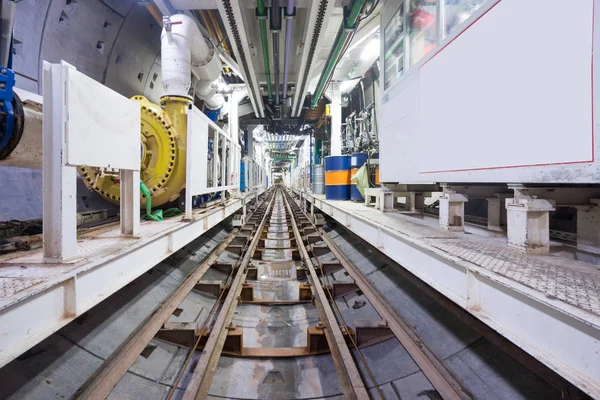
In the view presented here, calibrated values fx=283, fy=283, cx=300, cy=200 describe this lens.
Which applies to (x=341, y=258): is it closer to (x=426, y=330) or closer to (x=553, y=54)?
(x=426, y=330)

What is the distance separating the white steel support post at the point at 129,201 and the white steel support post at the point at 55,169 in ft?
2.19

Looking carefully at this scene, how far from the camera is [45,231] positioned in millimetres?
1544

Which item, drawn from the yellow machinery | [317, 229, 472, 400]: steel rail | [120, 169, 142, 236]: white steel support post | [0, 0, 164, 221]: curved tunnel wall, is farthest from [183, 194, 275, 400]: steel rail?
[0, 0, 164, 221]: curved tunnel wall

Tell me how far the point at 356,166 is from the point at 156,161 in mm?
4288

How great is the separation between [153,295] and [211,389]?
118 cm

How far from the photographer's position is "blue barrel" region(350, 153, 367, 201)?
6.37 m

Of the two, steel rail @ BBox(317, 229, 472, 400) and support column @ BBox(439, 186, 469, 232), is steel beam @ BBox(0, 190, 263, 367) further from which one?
support column @ BBox(439, 186, 469, 232)

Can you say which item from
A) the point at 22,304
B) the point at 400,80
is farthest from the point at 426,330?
the point at 400,80

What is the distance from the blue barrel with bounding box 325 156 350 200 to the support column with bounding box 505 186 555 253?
189 inches

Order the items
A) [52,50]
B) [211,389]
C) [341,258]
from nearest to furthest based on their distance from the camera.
Answer: 1. [211,389]
2. [52,50]
3. [341,258]

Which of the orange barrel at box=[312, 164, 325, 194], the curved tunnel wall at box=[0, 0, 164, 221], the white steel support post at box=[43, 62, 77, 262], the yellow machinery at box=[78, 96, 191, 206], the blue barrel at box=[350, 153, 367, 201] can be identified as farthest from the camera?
the orange barrel at box=[312, 164, 325, 194]

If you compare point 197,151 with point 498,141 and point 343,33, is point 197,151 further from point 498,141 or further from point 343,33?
point 498,141

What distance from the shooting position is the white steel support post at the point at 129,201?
222cm

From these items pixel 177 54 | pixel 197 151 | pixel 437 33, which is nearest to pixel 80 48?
pixel 177 54
